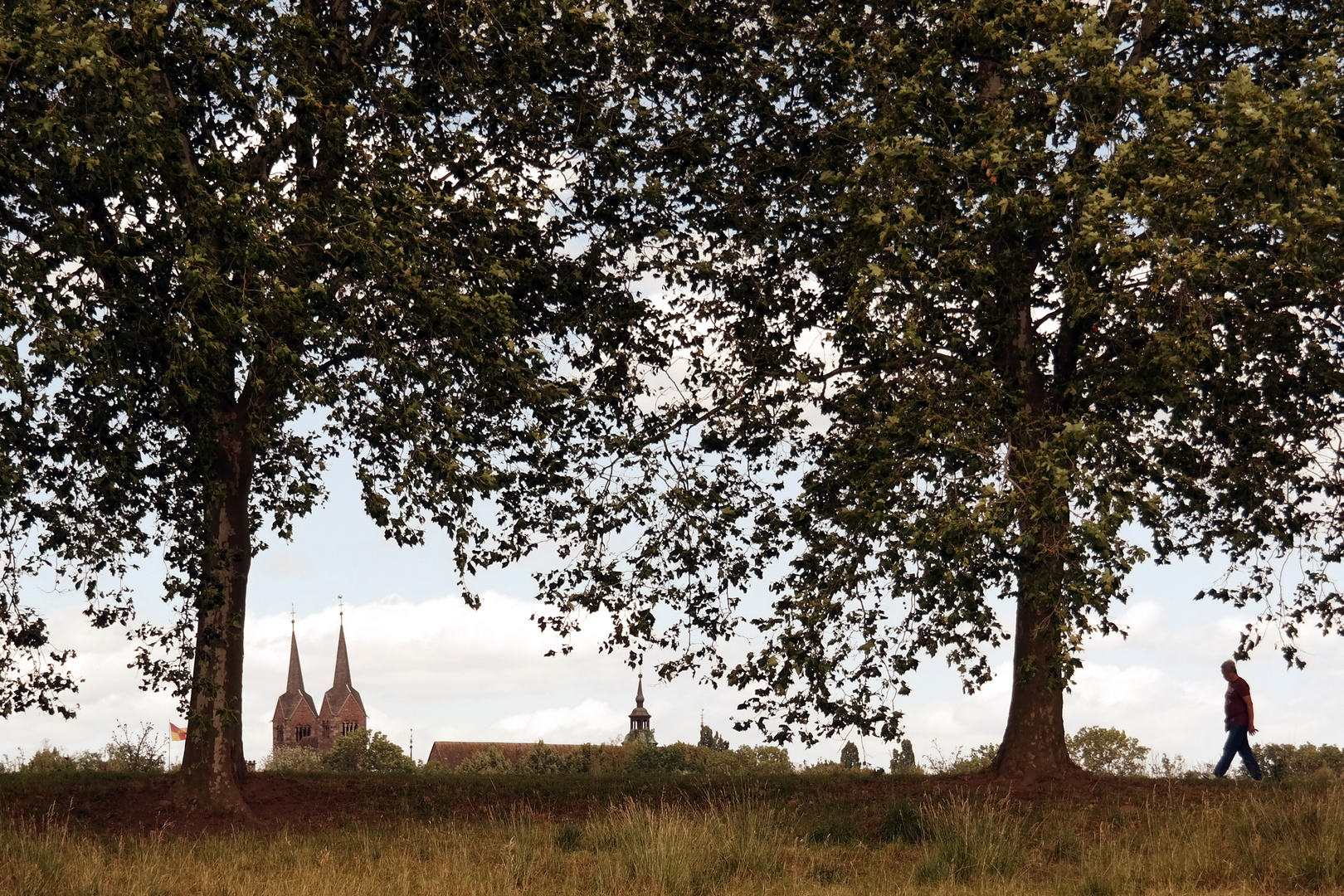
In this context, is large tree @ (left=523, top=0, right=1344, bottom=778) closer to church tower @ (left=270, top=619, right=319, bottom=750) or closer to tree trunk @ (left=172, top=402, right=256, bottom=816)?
tree trunk @ (left=172, top=402, right=256, bottom=816)

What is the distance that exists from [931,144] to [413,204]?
6198 millimetres

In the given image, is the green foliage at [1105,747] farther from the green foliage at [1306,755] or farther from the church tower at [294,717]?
the church tower at [294,717]

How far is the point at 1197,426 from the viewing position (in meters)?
18.6

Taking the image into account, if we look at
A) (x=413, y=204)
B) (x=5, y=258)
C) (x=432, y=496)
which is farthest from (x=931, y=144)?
(x=5, y=258)

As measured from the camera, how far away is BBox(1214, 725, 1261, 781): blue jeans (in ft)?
66.6

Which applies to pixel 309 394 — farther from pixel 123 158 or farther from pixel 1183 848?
pixel 1183 848

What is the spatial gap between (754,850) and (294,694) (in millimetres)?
138190

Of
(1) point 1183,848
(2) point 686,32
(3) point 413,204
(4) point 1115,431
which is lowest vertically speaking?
(1) point 1183,848

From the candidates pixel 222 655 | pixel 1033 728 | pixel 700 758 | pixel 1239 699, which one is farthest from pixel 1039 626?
pixel 700 758

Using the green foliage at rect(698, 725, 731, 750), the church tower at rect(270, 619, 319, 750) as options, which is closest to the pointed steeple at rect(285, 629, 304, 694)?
the church tower at rect(270, 619, 319, 750)

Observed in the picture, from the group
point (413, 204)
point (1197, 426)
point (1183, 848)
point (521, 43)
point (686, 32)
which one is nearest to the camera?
point (1183, 848)

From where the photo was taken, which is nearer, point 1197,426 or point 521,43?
point 521,43

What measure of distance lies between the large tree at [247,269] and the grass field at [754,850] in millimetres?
3511

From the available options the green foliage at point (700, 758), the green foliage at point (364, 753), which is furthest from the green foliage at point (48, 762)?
the green foliage at point (364, 753)
